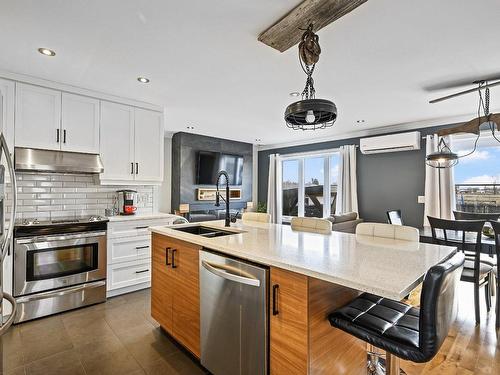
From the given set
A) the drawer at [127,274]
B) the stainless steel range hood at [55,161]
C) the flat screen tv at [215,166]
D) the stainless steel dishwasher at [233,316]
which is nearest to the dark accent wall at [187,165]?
the flat screen tv at [215,166]

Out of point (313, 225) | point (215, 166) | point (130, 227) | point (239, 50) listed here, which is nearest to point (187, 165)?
point (215, 166)

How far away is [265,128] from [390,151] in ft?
7.52

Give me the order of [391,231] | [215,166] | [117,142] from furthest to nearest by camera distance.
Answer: [215,166]
[117,142]
[391,231]

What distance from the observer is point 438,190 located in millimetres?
4352

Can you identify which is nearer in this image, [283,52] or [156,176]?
[283,52]

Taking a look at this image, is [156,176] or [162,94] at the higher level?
[162,94]

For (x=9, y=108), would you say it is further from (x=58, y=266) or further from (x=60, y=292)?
(x=60, y=292)

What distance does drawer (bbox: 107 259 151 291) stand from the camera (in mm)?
3156

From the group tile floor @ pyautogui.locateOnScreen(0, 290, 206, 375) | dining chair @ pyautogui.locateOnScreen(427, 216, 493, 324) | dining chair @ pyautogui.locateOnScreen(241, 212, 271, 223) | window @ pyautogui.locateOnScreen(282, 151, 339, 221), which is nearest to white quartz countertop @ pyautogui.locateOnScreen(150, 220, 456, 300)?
dining chair @ pyautogui.locateOnScreen(241, 212, 271, 223)

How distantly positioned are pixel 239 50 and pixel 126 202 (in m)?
2.46

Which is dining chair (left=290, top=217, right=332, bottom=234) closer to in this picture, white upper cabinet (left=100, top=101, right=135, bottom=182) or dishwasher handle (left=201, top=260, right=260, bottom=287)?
dishwasher handle (left=201, top=260, right=260, bottom=287)

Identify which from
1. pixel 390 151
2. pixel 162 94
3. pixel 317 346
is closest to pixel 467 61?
pixel 390 151

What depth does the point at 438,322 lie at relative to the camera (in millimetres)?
1089

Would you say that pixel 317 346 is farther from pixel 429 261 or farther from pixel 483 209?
pixel 483 209
